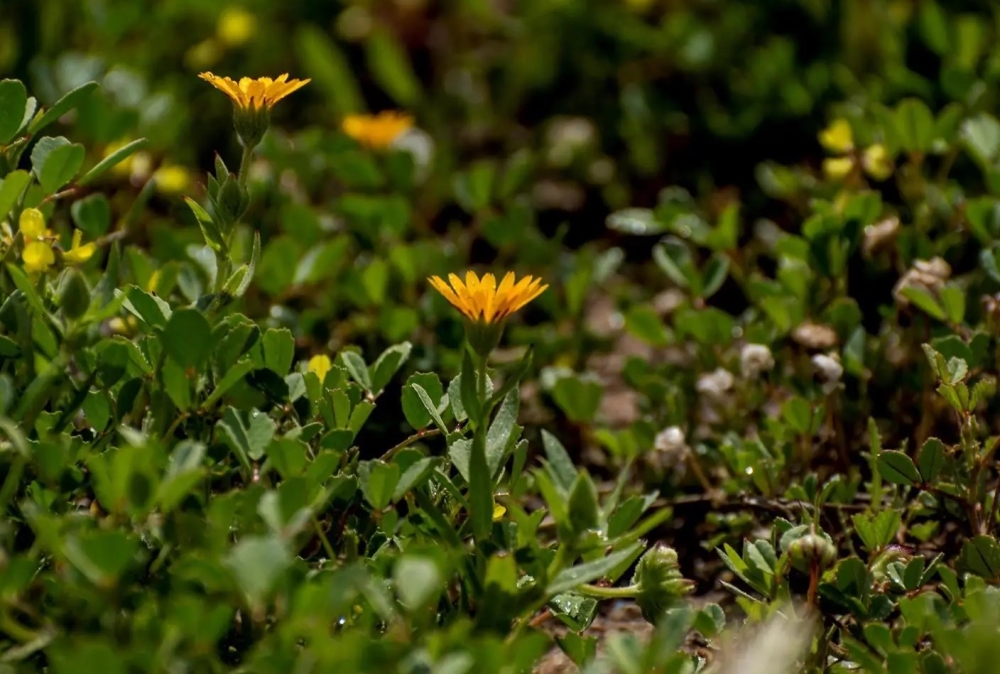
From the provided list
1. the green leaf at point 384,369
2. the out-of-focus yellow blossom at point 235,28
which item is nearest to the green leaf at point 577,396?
the green leaf at point 384,369

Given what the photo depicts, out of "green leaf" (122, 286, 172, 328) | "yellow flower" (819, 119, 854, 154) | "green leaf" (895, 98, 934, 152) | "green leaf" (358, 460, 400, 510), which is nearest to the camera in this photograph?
"green leaf" (358, 460, 400, 510)

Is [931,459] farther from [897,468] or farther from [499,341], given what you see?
[499,341]

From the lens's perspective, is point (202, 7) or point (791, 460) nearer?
point (791, 460)

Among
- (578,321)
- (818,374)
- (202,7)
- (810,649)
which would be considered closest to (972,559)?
(810,649)

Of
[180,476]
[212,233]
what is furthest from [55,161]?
[180,476]

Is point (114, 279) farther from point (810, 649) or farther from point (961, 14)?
point (961, 14)

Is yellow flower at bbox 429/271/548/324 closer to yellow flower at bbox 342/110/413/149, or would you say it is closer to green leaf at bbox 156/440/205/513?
green leaf at bbox 156/440/205/513

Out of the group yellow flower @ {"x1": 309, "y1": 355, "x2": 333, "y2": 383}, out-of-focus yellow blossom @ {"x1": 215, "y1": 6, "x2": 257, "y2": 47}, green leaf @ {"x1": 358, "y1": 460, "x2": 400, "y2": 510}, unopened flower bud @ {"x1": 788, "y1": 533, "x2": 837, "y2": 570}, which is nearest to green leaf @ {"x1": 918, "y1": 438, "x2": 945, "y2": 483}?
unopened flower bud @ {"x1": 788, "y1": 533, "x2": 837, "y2": 570}
